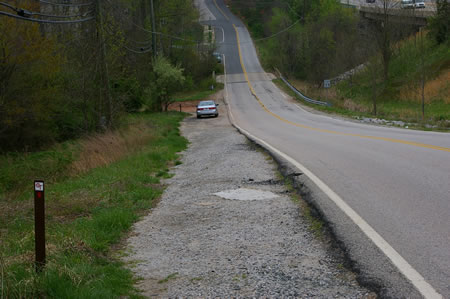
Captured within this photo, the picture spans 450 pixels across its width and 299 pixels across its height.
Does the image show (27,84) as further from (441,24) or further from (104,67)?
(441,24)

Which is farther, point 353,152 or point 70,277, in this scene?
point 353,152

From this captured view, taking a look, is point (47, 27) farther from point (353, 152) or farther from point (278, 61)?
point (278, 61)

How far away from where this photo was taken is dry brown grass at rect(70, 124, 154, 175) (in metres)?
16.1

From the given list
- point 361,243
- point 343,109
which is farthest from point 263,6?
point 361,243

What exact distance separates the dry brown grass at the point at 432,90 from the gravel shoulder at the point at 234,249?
3519 centimetres

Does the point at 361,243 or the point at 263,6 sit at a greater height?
the point at 263,6

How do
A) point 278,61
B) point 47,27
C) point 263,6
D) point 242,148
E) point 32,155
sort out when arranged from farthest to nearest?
1. point 263,6
2. point 278,61
3. point 47,27
4. point 32,155
5. point 242,148

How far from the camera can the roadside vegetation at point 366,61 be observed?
4225 cm

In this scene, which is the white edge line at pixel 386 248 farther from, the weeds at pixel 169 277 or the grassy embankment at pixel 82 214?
the grassy embankment at pixel 82 214

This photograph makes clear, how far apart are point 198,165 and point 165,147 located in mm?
5484

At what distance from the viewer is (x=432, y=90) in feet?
139

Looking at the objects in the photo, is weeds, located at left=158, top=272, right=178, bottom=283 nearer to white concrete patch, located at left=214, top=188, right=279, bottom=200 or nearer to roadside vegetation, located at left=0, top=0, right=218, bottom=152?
white concrete patch, located at left=214, top=188, right=279, bottom=200

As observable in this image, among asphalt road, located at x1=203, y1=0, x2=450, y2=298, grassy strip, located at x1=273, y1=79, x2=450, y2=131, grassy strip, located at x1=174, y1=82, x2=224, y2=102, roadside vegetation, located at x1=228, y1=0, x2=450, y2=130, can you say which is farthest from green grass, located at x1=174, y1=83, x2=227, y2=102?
asphalt road, located at x1=203, y1=0, x2=450, y2=298

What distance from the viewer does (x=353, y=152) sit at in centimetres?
1268
